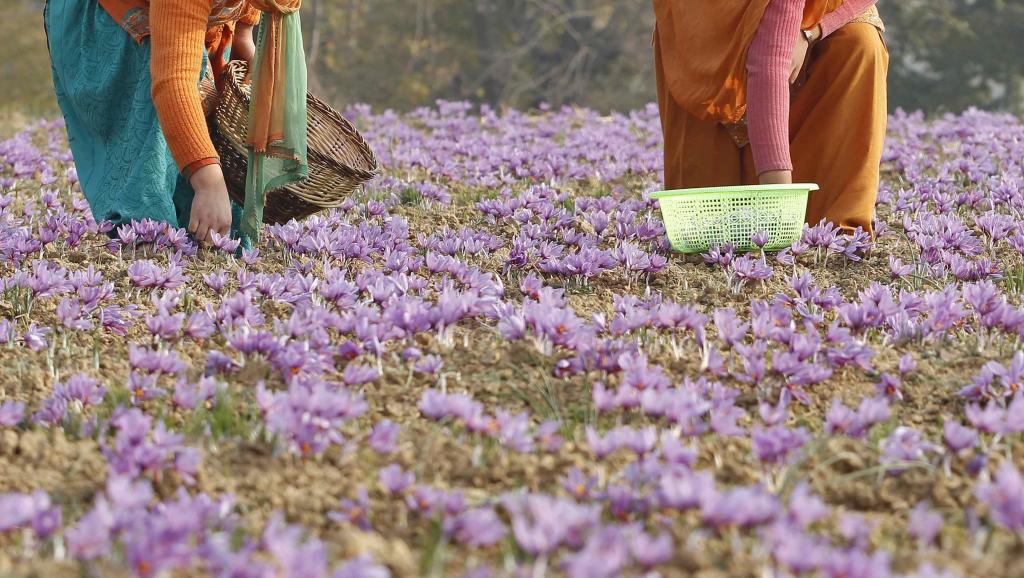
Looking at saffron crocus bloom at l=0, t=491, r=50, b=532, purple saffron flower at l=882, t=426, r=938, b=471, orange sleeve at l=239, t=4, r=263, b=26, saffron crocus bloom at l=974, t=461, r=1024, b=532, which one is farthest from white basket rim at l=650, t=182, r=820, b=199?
saffron crocus bloom at l=0, t=491, r=50, b=532

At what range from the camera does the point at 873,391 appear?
267cm

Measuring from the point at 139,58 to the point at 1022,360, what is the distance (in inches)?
126

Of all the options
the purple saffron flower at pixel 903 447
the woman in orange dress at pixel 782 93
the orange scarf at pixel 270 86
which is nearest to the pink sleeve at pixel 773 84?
the woman in orange dress at pixel 782 93

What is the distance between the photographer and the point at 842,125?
174 inches

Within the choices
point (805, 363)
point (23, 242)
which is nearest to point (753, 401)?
point (805, 363)

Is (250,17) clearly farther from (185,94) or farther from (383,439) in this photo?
(383,439)

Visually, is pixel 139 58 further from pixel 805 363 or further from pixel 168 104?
pixel 805 363

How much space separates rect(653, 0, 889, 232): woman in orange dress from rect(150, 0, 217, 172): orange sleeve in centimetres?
187

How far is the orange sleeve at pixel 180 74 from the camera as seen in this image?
371 centimetres

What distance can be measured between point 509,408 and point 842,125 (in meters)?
2.40

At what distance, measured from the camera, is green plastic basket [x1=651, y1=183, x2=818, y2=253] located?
3.83 meters

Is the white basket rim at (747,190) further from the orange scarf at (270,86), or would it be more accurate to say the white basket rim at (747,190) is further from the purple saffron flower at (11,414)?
the purple saffron flower at (11,414)

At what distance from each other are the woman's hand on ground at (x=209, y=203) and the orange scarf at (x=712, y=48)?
1864mm

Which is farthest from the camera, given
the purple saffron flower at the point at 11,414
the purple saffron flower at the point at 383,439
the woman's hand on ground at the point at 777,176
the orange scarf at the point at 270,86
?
the woman's hand on ground at the point at 777,176
